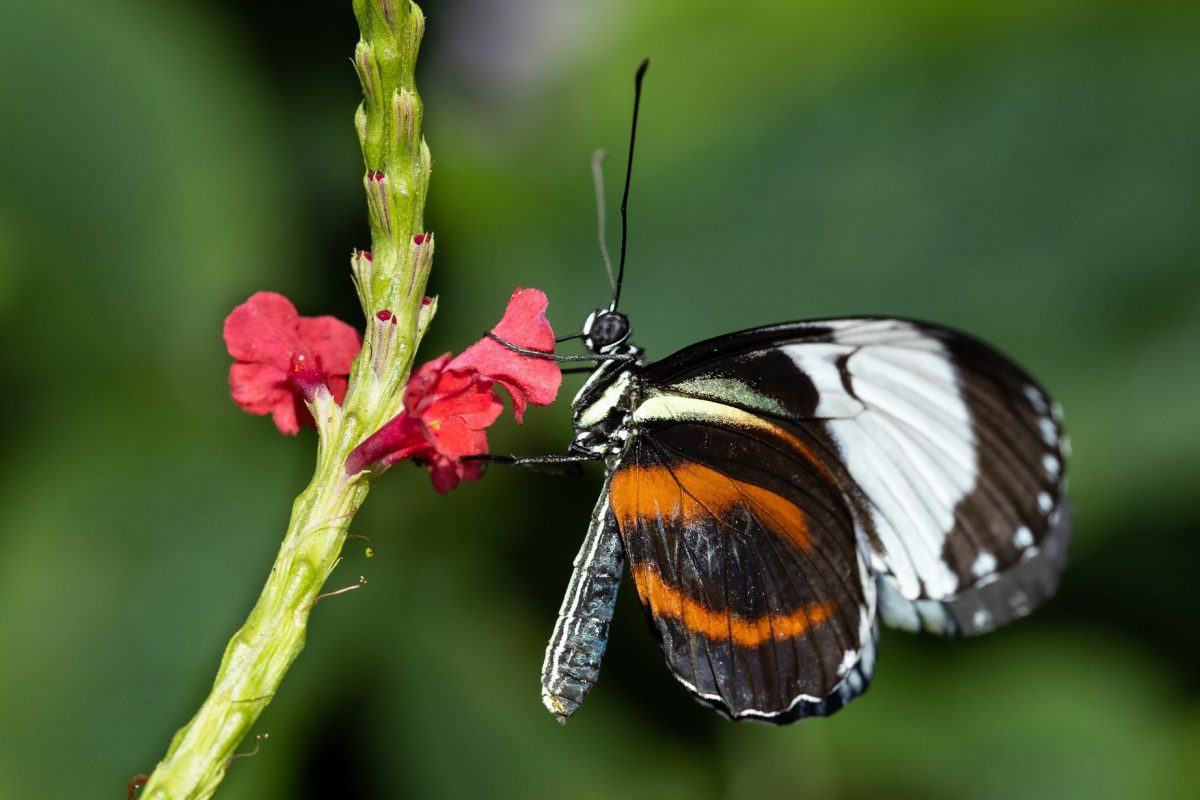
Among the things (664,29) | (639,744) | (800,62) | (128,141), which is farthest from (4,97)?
(639,744)

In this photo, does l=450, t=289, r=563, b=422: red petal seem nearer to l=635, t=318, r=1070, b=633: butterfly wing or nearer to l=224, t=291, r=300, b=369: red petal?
l=224, t=291, r=300, b=369: red petal

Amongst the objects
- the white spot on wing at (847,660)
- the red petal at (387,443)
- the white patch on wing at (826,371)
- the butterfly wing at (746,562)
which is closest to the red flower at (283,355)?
the red petal at (387,443)

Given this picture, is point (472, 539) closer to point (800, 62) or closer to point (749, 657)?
point (749, 657)

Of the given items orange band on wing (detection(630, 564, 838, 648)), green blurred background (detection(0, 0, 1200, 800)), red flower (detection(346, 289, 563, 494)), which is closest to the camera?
red flower (detection(346, 289, 563, 494))

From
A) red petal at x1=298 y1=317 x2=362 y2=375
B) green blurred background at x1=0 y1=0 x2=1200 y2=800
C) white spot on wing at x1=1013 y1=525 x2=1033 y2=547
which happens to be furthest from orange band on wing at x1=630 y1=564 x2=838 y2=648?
green blurred background at x1=0 y1=0 x2=1200 y2=800

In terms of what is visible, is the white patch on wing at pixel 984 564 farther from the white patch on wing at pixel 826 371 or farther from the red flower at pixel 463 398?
the red flower at pixel 463 398

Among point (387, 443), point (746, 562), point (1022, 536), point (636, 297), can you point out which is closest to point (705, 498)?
point (746, 562)

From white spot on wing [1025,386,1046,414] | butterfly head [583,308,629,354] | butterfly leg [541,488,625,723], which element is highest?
butterfly head [583,308,629,354]
